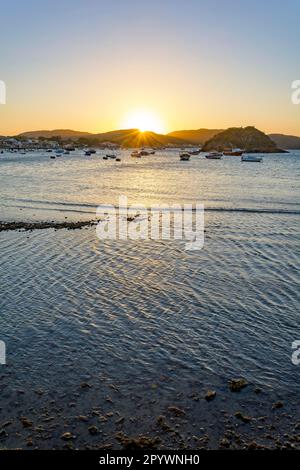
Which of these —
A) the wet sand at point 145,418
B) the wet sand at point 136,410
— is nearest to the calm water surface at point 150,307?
the wet sand at point 136,410

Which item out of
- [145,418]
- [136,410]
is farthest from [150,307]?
[145,418]

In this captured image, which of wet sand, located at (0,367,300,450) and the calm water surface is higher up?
the calm water surface

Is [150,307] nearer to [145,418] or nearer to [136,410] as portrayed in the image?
[136,410]

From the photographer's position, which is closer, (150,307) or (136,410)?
(136,410)

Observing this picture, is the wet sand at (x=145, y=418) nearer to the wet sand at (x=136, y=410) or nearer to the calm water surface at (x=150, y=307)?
the wet sand at (x=136, y=410)

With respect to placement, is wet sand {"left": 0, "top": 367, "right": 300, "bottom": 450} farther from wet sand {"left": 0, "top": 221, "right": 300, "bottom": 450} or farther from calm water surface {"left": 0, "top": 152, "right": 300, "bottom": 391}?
calm water surface {"left": 0, "top": 152, "right": 300, "bottom": 391}

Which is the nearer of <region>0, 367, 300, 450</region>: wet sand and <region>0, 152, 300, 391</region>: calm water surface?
<region>0, 367, 300, 450</region>: wet sand

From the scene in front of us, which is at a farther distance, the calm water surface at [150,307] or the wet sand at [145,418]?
the calm water surface at [150,307]

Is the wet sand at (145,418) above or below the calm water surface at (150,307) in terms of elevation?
below

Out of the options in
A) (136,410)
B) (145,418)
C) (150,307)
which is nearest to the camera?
(145,418)

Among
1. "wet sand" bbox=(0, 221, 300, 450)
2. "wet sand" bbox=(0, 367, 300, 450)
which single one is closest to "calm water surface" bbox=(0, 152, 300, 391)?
"wet sand" bbox=(0, 221, 300, 450)

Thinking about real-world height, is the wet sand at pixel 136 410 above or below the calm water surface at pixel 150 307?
below

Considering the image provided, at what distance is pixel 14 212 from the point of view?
40.9m

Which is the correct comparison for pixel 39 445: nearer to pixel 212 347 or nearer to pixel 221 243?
pixel 212 347
